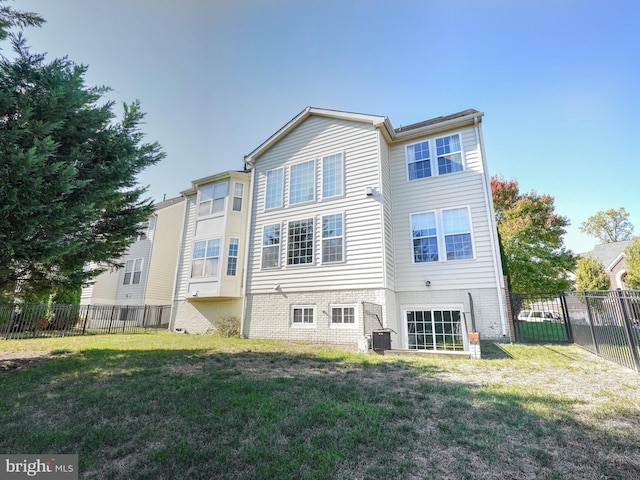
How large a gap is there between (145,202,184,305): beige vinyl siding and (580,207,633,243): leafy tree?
161 ft

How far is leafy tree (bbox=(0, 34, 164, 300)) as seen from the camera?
5.01 metres

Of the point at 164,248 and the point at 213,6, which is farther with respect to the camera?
the point at 164,248

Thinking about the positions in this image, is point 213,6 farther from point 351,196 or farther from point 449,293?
point 449,293

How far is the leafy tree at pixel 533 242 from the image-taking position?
20750 millimetres

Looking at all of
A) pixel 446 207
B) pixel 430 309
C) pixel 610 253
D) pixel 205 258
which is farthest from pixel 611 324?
pixel 610 253

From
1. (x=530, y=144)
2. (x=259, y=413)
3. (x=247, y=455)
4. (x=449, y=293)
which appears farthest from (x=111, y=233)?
(x=530, y=144)

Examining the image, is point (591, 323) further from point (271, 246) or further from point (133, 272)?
point (133, 272)

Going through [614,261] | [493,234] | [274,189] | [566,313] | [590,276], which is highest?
[614,261]

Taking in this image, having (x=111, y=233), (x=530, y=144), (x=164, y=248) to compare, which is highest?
(x=530, y=144)

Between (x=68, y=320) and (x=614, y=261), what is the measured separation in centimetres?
4487

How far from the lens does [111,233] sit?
24.2 feet

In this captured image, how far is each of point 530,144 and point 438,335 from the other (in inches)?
390

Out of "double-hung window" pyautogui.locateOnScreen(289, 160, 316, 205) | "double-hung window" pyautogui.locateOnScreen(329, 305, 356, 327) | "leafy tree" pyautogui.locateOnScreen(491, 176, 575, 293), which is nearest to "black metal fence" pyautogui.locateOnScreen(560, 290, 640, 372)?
"double-hung window" pyautogui.locateOnScreen(329, 305, 356, 327)

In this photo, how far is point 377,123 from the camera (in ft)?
37.7
